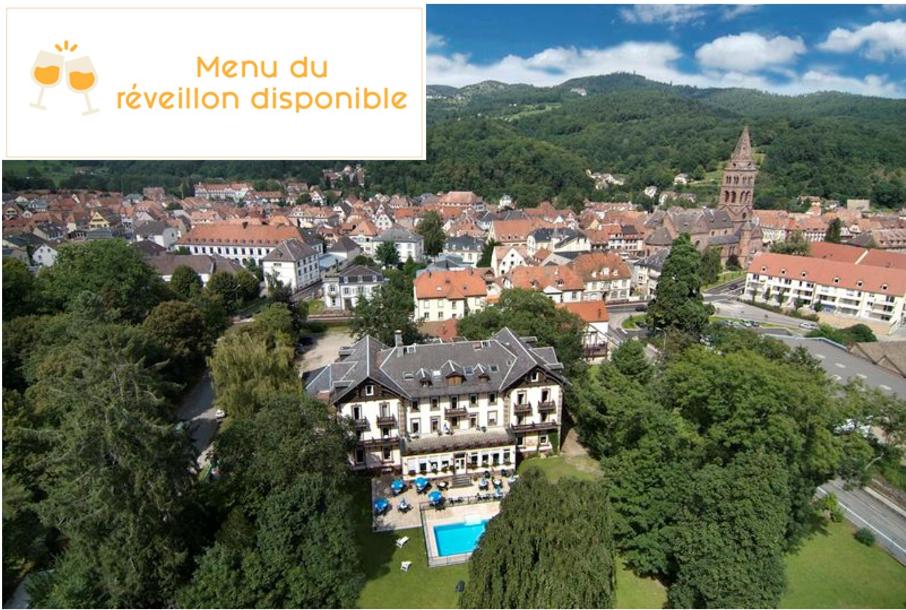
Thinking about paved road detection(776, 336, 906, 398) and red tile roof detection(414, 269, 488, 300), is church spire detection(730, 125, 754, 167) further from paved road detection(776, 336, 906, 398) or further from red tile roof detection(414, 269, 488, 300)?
red tile roof detection(414, 269, 488, 300)

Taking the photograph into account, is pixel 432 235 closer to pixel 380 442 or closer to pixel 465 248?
pixel 465 248

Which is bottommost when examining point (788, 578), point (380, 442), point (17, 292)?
point (788, 578)

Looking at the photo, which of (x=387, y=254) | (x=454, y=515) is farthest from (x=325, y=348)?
(x=387, y=254)

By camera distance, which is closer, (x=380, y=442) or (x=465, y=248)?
(x=380, y=442)

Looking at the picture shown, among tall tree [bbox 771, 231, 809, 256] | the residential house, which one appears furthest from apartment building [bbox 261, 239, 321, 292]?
tall tree [bbox 771, 231, 809, 256]

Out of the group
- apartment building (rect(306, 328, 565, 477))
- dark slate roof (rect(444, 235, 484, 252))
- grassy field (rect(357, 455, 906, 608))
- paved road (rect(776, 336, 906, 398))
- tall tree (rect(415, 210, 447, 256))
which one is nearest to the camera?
grassy field (rect(357, 455, 906, 608))

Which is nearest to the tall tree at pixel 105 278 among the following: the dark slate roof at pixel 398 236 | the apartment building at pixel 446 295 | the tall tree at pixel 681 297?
the apartment building at pixel 446 295
